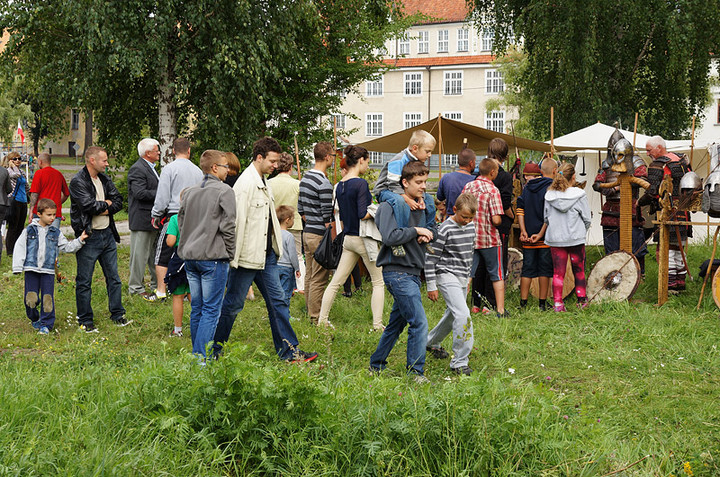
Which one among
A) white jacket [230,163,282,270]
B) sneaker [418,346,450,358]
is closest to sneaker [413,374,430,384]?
sneaker [418,346,450,358]

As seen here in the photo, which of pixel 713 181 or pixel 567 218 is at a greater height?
pixel 713 181

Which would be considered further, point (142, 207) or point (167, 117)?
point (167, 117)

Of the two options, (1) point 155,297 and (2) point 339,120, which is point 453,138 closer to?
(1) point 155,297

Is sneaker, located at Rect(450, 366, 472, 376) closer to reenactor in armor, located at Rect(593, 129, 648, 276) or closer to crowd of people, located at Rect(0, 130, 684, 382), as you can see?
crowd of people, located at Rect(0, 130, 684, 382)

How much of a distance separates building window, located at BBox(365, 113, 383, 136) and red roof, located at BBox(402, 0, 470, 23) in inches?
349

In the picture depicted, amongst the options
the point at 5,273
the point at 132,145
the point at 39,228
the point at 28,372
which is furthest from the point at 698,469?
the point at 132,145

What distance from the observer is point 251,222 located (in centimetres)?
612

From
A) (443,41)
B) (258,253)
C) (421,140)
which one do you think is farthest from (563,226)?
(443,41)

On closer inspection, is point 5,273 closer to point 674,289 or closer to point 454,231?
point 454,231

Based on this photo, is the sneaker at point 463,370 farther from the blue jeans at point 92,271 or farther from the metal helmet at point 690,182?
the metal helmet at point 690,182

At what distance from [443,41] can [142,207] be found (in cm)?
5557

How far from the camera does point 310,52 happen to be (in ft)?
56.0

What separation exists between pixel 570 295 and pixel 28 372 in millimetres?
6777

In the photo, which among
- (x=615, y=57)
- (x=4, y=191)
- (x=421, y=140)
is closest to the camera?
(x=421, y=140)
